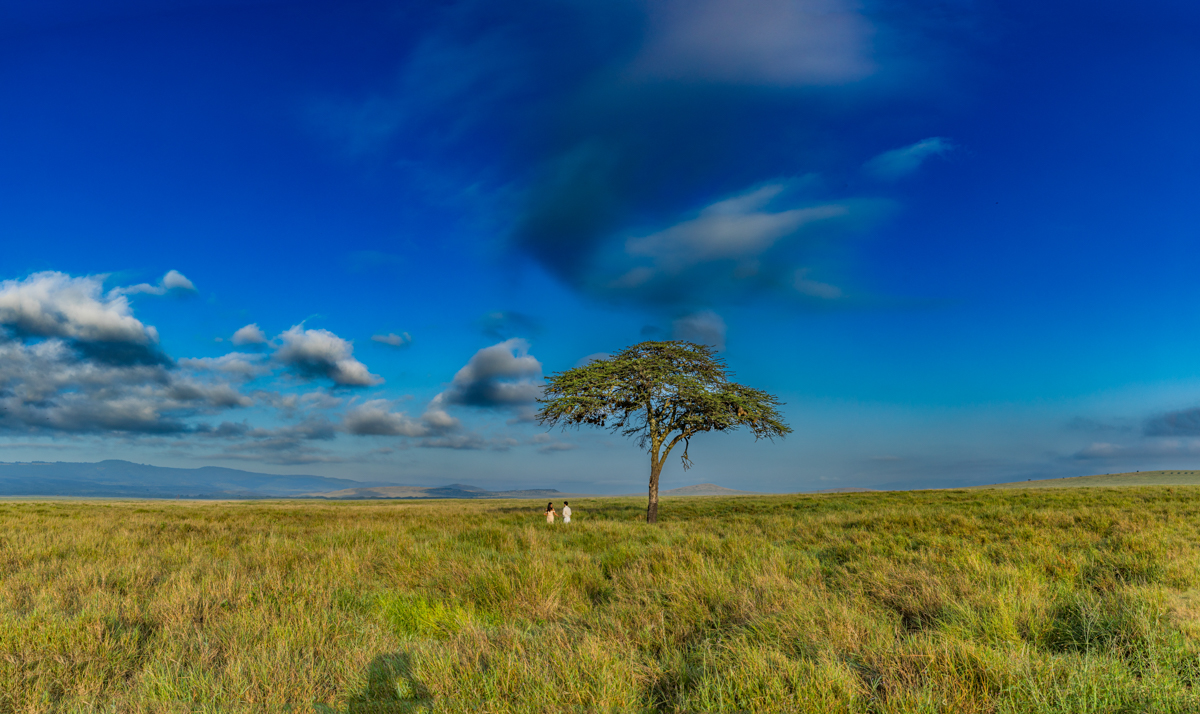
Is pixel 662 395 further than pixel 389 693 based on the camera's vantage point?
Yes

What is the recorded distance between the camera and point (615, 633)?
19.4 feet

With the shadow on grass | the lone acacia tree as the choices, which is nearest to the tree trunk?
the lone acacia tree

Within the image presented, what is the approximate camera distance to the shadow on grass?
→ 4215mm

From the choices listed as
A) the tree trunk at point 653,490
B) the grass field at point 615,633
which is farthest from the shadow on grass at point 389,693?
the tree trunk at point 653,490

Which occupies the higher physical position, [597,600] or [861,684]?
[861,684]

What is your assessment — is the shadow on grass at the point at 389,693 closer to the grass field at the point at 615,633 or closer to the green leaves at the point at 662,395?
the grass field at the point at 615,633

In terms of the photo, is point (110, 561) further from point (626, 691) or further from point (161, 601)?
point (626, 691)

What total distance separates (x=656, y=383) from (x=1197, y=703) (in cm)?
2406

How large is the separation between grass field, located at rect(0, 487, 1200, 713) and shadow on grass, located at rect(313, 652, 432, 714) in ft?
0.07

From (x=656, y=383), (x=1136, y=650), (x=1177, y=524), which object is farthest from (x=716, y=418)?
(x=1136, y=650)

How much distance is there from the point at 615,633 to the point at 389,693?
7.70 ft

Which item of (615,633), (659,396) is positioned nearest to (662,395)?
(659,396)

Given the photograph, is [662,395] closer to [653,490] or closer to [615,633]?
[653,490]

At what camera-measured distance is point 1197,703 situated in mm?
3771
